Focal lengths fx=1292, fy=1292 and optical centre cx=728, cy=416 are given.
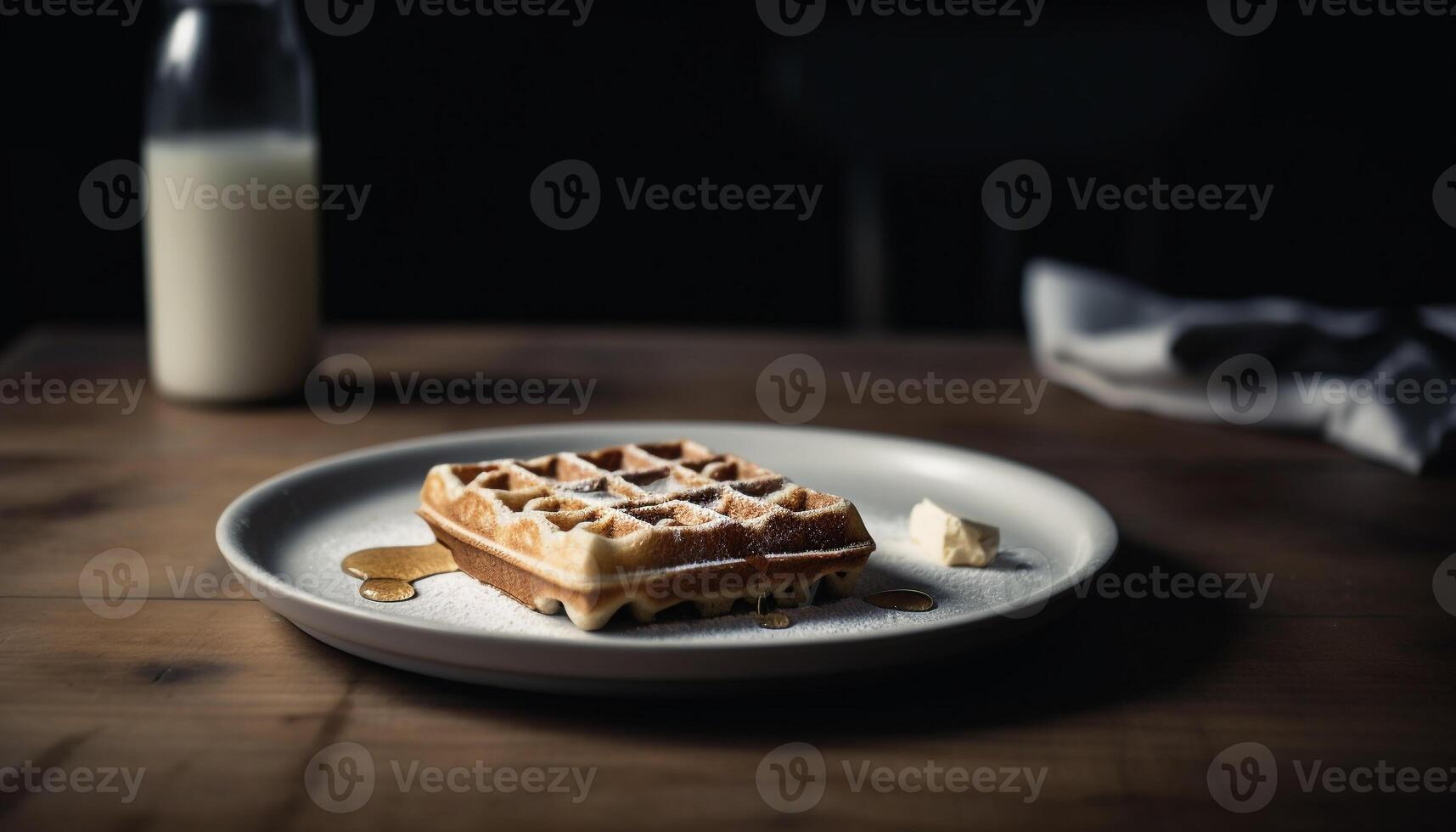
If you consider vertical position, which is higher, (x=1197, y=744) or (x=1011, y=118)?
(x=1011, y=118)

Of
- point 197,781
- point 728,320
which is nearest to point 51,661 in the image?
point 197,781

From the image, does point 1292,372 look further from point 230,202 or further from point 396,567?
point 230,202

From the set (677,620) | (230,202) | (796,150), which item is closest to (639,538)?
(677,620)

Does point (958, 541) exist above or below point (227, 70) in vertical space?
below

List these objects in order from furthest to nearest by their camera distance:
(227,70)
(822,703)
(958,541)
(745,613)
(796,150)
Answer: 1. (796,150)
2. (227,70)
3. (958,541)
4. (745,613)
5. (822,703)

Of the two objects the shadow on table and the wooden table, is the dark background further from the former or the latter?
the shadow on table

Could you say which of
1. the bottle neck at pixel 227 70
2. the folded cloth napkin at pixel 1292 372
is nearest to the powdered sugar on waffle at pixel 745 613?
the folded cloth napkin at pixel 1292 372

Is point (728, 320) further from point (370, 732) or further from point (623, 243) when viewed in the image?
point (370, 732)
